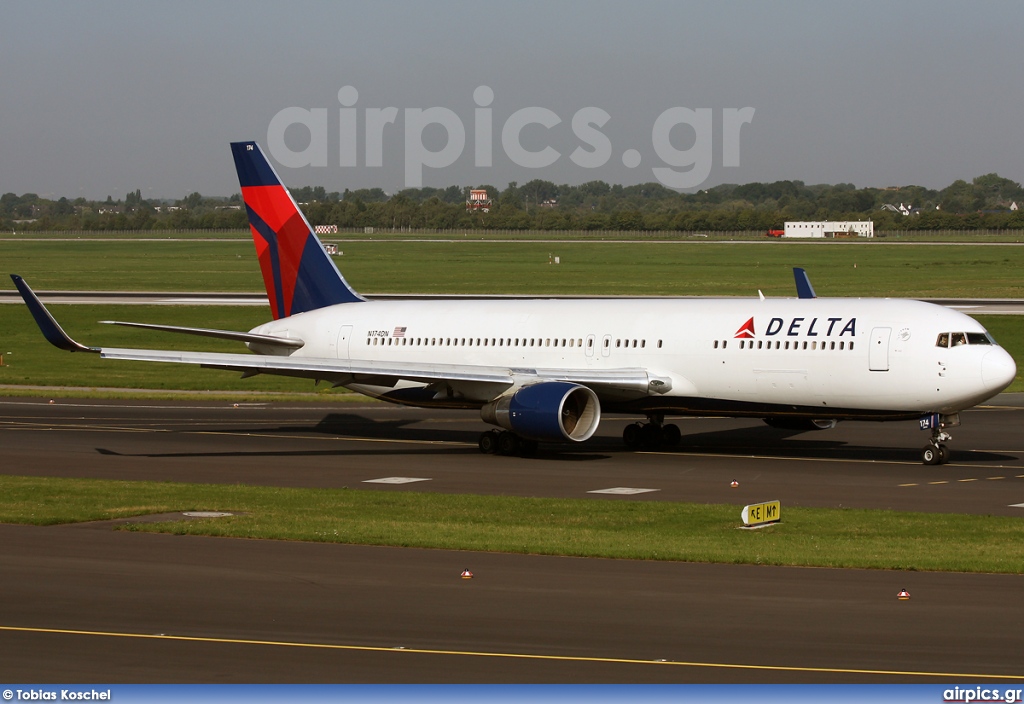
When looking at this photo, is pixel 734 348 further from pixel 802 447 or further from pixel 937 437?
pixel 937 437

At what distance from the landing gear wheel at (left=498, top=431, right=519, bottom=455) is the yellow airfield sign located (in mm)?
12768

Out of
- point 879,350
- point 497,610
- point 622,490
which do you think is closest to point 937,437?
point 879,350

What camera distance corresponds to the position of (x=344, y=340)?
43.6 meters

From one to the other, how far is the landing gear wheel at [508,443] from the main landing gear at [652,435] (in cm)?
359

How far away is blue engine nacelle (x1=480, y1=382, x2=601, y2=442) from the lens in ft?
118

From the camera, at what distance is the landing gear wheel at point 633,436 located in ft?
131

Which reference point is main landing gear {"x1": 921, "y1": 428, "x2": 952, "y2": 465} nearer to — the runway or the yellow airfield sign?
the runway

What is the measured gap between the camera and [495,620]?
17.8 metres

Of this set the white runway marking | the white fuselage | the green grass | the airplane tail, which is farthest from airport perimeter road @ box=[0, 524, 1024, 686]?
the airplane tail

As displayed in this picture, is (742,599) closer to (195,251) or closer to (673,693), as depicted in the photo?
(673,693)

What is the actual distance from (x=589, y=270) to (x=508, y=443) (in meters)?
105

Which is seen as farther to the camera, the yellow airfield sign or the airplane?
the airplane

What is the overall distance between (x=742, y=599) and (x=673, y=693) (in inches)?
212

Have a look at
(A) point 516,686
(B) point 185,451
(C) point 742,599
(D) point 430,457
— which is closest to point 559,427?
(D) point 430,457
